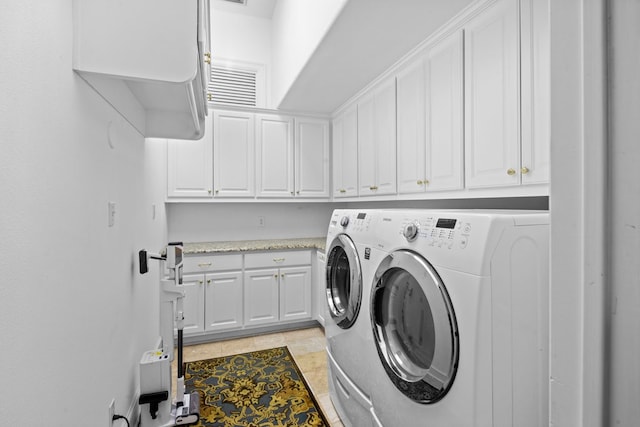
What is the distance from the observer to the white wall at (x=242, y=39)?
3.19m

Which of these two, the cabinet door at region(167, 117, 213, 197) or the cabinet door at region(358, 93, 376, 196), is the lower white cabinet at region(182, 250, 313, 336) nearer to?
the cabinet door at region(167, 117, 213, 197)

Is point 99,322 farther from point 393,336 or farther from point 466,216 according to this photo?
point 466,216

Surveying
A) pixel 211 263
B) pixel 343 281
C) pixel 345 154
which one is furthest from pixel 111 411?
pixel 345 154

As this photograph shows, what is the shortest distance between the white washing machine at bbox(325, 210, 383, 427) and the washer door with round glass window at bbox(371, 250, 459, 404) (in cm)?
8

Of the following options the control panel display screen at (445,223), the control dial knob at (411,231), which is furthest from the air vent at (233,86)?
the control panel display screen at (445,223)

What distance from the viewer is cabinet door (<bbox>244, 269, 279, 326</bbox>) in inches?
112

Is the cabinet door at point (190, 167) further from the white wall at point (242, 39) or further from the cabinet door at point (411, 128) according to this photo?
the cabinet door at point (411, 128)

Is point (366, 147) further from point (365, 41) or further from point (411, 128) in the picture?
point (365, 41)

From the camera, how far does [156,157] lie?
2.40 m

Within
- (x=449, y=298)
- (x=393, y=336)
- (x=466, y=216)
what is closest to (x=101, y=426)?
(x=393, y=336)

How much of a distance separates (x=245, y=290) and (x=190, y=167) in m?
1.31

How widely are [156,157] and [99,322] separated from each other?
5.26 feet

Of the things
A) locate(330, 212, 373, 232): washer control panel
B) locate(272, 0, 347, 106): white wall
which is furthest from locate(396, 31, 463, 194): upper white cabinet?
locate(272, 0, 347, 106): white wall

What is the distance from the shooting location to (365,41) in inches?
71.1
